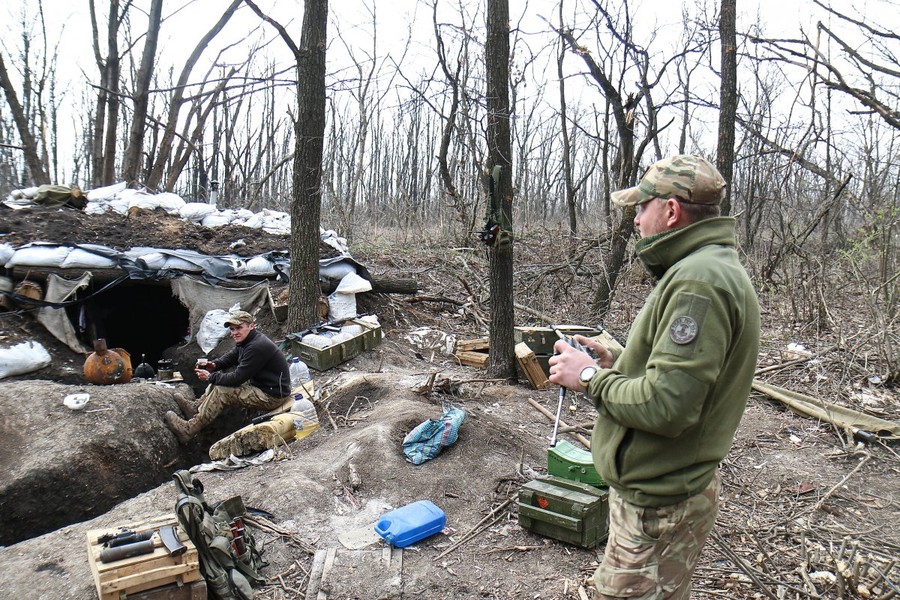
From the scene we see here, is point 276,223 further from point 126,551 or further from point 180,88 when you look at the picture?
point 126,551

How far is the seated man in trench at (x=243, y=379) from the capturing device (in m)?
6.68

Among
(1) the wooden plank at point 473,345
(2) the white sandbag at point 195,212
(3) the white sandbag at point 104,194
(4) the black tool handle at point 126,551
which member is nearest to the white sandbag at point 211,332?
(2) the white sandbag at point 195,212

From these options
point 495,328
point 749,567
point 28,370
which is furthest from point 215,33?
point 749,567

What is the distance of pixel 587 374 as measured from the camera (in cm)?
A: 211

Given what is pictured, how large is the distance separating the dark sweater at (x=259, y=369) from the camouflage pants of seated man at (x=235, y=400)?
0.06 m

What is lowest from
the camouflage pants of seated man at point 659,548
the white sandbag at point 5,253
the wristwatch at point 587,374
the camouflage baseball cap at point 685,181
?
the camouflage pants of seated man at point 659,548

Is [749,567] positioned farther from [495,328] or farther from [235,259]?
[235,259]

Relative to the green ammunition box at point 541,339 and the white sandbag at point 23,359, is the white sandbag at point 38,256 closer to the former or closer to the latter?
the white sandbag at point 23,359

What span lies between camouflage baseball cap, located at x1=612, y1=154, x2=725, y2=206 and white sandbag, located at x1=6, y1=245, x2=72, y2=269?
914 centimetres

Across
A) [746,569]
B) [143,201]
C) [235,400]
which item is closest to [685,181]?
[746,569]

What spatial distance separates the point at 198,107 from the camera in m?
16.6

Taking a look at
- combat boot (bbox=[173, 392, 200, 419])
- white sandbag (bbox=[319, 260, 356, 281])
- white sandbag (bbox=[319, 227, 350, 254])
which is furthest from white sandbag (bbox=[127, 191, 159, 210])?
combat boot (bbox=[173, 392, 200, 419])

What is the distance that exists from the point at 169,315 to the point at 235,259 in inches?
99.5

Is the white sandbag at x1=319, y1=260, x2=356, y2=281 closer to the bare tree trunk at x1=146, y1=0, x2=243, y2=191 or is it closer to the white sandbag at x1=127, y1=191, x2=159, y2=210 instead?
the white sandbag at x1=127, y1=191, x2=159, y2=210
